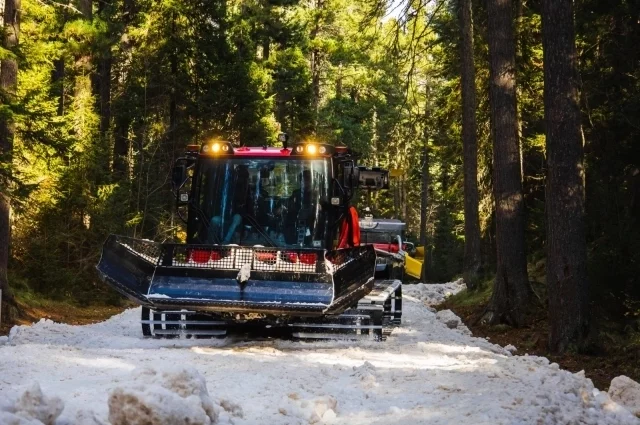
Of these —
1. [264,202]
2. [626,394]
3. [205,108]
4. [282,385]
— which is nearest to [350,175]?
[264,202]

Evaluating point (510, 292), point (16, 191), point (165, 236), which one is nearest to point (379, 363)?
point (510, 292)

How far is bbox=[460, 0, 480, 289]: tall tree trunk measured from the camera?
64.4 ft

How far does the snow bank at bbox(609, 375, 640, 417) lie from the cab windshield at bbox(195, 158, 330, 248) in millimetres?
5172

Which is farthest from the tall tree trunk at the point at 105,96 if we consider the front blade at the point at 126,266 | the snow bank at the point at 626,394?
the snow bank at the point at 626,394

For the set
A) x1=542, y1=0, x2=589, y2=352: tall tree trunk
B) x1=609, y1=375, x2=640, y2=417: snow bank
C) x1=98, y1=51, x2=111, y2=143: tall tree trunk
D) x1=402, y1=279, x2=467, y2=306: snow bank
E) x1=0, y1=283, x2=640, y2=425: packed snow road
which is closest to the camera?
x1=0, y1=283, x2=640, y2=425: packed snow road

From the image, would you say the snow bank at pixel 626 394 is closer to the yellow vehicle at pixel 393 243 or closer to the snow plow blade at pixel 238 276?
the snow plow blade at pixel 238 276

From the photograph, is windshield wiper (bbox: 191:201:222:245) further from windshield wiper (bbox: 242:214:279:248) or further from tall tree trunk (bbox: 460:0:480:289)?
tall tree trunk (bbox: 460:0:480:289)

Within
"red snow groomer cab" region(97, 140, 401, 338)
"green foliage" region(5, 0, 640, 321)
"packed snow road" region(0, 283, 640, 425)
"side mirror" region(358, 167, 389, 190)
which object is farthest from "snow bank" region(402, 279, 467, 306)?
"packed snow road" region(0, 283, 640, 425)

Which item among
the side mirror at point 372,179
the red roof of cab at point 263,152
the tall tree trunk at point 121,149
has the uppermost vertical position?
the tall tree trunk at point 121,149

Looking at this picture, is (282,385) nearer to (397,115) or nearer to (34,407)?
(34,407)

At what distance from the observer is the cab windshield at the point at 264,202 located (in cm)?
1102

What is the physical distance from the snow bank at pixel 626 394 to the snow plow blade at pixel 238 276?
3592 millimetres

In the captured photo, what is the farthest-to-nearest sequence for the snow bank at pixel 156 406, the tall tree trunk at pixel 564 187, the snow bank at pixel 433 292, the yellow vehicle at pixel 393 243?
the yellow vehicle at pixel 393 243 < the snow bank at pixel 433 292 < the tall tree trunk at pixel 564 187 < the snow bank at pixel 156 406

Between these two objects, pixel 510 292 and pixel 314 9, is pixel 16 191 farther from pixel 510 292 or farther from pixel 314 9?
pixel 314 9
